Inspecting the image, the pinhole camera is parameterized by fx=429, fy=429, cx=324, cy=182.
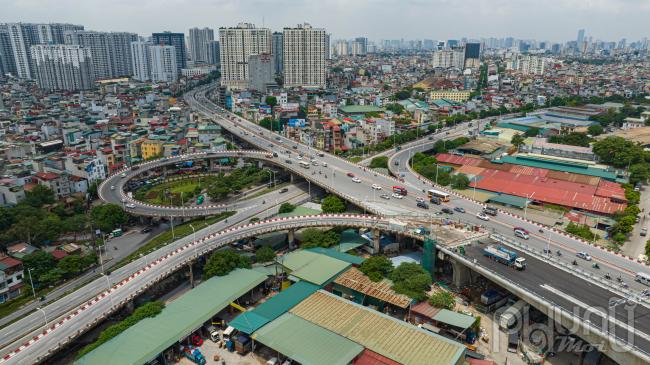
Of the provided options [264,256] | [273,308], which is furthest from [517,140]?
[273,308]

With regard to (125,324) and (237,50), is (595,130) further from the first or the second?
(237,50)

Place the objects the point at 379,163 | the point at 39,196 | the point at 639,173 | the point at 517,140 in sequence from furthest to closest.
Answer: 1. the point at 517,140
2. the point at 379,163
3. the point at 639,173
4. the point at 39,196

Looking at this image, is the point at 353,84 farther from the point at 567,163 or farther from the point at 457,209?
the point at 457,209

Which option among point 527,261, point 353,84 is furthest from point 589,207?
point 353,84

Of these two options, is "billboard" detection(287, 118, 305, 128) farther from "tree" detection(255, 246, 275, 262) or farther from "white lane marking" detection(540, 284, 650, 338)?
"white lane marking" detection(540, 284, 650, 338)

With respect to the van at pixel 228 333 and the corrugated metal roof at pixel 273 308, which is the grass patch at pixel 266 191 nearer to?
the corrugated metal roof at pixel 273 308

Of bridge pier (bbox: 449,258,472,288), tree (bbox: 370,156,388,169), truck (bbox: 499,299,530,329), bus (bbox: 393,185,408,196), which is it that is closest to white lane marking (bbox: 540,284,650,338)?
truck (bbox: 499,299,530,329)

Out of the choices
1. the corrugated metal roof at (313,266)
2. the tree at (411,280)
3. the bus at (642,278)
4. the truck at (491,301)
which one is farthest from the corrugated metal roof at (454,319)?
the bus at (642,278)
